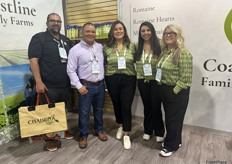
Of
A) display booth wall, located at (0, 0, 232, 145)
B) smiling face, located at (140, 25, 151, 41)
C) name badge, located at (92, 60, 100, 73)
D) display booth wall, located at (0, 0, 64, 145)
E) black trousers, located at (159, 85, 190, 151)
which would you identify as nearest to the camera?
black trousers, located at (159, 85, 190, 151)

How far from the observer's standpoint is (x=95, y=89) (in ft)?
8.04

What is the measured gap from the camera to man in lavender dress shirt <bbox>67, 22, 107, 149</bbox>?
2302mm

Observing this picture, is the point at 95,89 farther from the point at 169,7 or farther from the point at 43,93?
the point at 169,7

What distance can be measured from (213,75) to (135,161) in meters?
1.65

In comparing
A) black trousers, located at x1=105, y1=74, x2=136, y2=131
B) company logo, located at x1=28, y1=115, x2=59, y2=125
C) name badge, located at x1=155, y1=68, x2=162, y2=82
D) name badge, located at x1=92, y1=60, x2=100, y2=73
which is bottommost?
company logo, located at x1=28, y1=115, x2=59, y2=125

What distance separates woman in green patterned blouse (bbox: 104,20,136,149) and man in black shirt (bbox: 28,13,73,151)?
602 millimetres

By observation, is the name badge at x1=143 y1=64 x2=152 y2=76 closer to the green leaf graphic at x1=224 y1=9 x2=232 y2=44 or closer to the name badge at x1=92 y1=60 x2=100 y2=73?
the name badge at x1=92 y1=60 x2=100 y2=73

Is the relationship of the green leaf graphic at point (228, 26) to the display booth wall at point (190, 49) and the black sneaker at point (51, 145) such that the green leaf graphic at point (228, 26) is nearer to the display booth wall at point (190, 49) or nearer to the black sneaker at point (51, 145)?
the display booth wall at point (190, 49)

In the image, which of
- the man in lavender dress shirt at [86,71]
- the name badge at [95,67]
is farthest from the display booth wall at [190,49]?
the name badge at [95,67]

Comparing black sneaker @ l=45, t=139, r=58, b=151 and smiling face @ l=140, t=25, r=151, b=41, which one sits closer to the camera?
smiling face @ l=140, t=25, r=151, b=41

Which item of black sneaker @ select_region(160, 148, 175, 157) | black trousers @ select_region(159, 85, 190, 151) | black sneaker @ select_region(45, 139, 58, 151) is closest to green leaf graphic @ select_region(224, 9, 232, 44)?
black trousers @ select_region(159, 85, 190, 151)

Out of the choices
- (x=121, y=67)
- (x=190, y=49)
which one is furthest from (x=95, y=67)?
(x=190, y=49)

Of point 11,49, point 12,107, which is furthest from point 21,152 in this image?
point 11,49

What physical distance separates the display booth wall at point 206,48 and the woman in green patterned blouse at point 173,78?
2.73 feet
